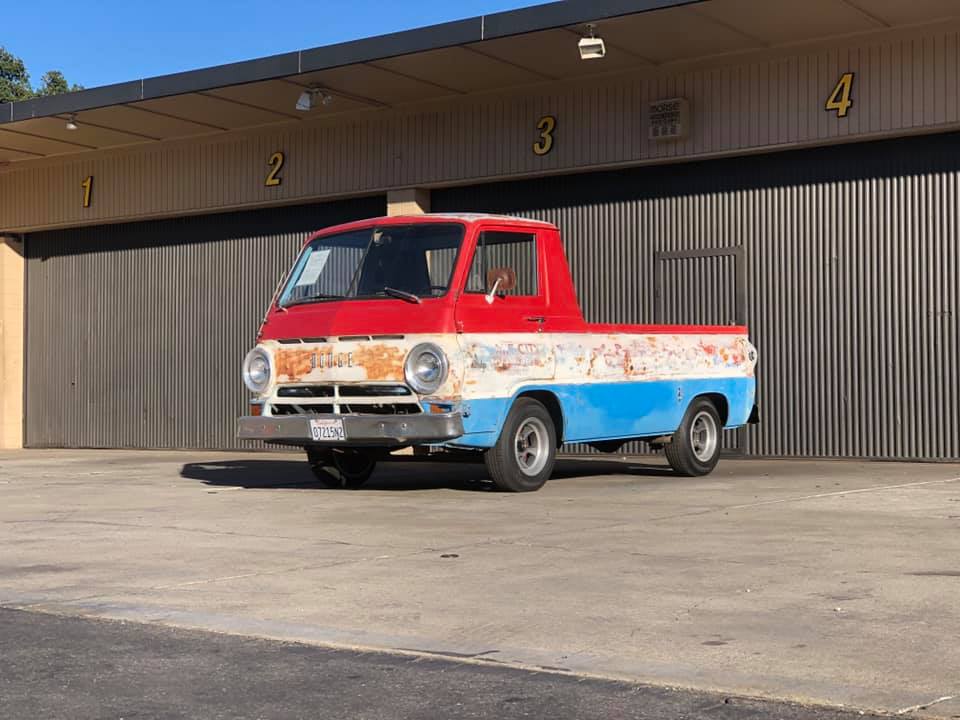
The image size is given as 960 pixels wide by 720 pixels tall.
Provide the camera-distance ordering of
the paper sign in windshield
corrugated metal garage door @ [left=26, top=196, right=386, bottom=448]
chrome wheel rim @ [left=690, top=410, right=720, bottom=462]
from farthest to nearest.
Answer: corrugated metal garage door @ [left=26, top=196, right=386, bottom=448], chrome wheel rim @ [left=690, top=410, right=720, bottom=462], the paper sign in windshield

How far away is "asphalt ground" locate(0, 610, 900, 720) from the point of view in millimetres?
4410

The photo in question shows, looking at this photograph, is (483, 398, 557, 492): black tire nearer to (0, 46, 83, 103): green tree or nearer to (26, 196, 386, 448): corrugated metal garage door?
(26, 196, 386, 448): corrugated metal garage door

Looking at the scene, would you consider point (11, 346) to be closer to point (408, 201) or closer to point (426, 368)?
point (408, 201)

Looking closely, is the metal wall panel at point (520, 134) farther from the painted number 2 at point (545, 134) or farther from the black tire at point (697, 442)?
the black tire at point (697, 442)

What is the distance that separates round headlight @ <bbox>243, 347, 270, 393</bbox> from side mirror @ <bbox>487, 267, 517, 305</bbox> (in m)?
1.92

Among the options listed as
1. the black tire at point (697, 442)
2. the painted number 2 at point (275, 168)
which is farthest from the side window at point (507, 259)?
the painted number 2 at point (275, 168)

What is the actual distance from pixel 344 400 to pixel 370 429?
1.33 ft

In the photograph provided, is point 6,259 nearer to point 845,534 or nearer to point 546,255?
point 546,255

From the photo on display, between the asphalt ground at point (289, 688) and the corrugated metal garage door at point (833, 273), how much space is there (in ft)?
38.2

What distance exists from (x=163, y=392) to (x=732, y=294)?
982cm

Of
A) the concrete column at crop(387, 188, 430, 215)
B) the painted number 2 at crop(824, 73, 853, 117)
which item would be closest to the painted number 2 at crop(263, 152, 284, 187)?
the concrete column at crop(387, 188, 430, 215)

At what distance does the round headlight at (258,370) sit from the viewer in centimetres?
1180

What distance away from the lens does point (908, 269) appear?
51.8ft

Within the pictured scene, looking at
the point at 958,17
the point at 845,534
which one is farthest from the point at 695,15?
the point at 845,534
